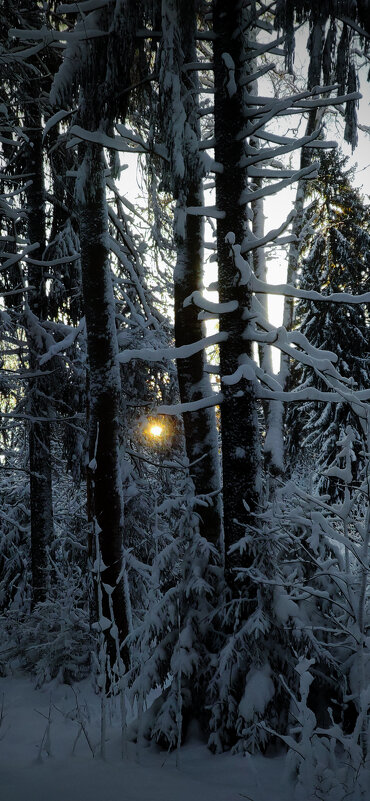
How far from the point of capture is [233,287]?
4.20 metres

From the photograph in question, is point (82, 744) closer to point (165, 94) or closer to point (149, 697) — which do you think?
point (149, 697)

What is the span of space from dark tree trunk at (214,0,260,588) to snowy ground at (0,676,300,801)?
1.21 metres

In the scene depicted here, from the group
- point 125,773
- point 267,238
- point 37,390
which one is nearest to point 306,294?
point 267,238

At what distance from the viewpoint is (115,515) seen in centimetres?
548

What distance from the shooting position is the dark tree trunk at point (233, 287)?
407 cm

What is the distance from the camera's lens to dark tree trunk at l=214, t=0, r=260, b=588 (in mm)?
4066

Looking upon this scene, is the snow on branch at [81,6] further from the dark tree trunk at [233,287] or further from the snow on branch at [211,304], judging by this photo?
the snow on branch at [211,304]

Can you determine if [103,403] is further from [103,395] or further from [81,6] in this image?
[81,6]

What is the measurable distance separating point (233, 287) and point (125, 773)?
3475mm

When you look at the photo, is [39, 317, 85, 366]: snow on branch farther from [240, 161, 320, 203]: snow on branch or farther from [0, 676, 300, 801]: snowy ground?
[0, 676, 300, 801]: snowy ground

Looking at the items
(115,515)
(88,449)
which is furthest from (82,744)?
(88,449)

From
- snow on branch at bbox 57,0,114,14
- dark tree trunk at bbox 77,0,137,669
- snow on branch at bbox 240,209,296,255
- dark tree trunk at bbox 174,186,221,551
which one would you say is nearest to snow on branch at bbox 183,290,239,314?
snow on branch at bbox 240,209,296,255

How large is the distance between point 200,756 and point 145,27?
5657 mm

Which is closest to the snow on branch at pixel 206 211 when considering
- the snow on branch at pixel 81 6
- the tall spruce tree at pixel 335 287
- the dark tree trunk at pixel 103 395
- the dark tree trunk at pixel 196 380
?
the dark tree trunk at pixel 196 380
